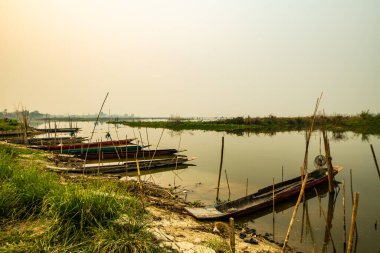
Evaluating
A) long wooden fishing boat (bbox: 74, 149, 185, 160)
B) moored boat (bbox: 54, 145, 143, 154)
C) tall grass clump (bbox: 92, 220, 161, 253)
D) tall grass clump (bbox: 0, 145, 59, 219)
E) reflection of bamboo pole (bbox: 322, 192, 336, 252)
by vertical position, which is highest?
tall grass clump (bbox: 0, 145, 59, 219)

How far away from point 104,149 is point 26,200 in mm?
15119

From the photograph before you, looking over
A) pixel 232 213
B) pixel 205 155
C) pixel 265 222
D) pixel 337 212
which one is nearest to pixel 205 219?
pixel 232 213

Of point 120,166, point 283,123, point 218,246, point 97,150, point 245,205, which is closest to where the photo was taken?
point 218,246

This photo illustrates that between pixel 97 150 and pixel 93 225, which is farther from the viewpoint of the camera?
pixel 97 150

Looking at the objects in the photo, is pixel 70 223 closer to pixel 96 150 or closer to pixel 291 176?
pixel 291 176

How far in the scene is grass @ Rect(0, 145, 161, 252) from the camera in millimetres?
3396

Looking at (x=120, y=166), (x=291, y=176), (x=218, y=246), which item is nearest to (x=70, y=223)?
(x=218, y=246)

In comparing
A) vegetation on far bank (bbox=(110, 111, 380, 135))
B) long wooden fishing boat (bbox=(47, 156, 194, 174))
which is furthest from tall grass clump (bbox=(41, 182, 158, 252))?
vegetation on far bank (bbox=(110, 111, 380, 135))

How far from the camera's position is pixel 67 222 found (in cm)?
370

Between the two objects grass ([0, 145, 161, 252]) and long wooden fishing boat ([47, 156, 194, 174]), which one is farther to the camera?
long wooden fishing boat ([47, 156, 194, 174])

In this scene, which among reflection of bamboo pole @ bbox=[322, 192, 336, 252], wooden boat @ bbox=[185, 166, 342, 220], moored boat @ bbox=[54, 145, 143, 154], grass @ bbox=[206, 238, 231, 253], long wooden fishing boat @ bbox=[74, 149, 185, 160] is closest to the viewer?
grass @ bbox=[206, 238, 231, 253]

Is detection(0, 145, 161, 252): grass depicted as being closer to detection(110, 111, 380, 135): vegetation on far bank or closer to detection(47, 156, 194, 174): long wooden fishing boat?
detection(47, 156, 194, 174): long wooden fishing boat

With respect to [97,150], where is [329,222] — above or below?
below

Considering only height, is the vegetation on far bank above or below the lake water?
above
